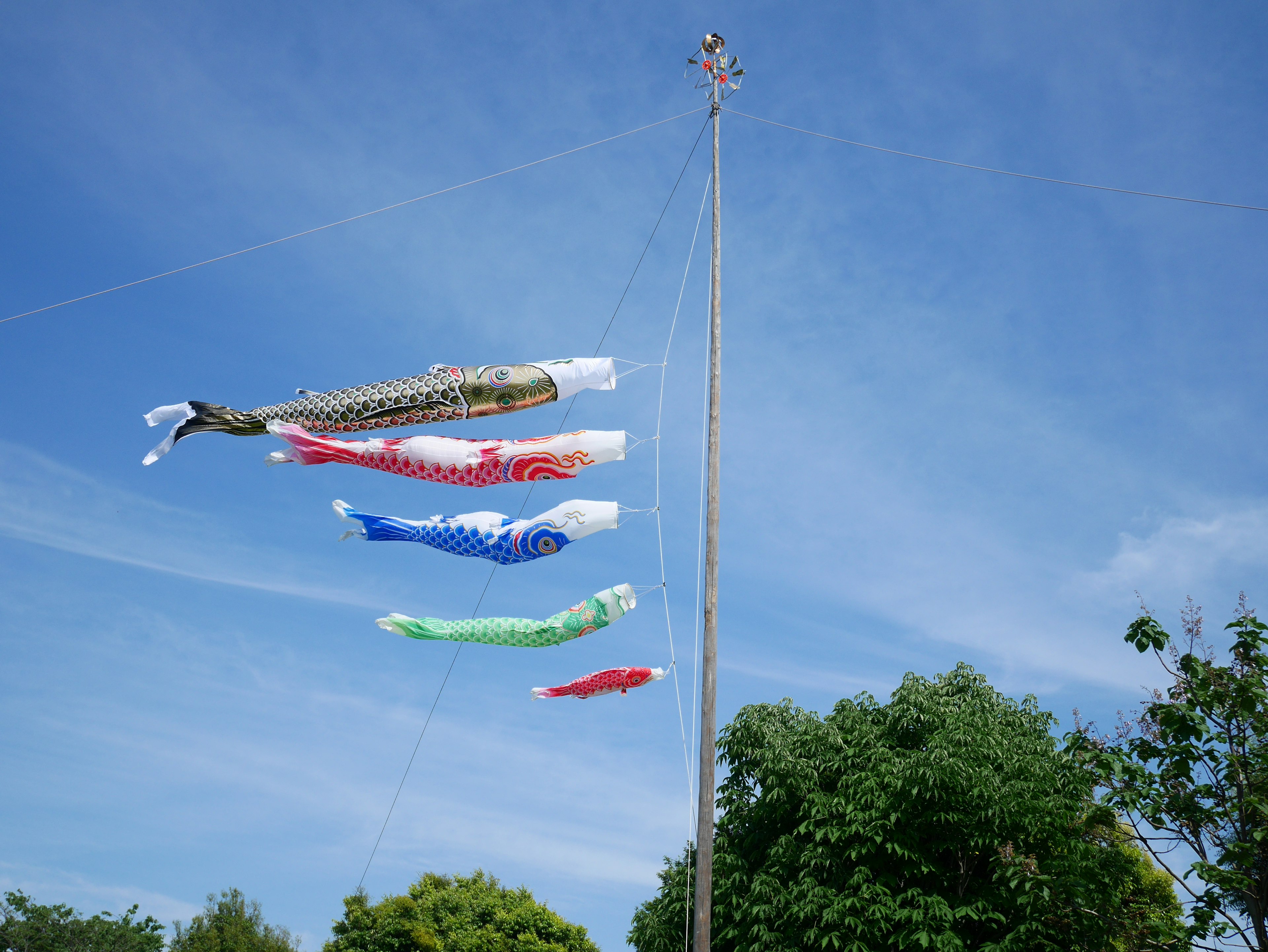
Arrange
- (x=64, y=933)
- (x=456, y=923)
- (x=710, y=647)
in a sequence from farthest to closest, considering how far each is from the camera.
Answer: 1. (x=64, y=933)
2. (x=456, y=923)
3. (x=710, y=647)

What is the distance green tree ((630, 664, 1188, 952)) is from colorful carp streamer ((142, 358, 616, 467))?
20.3 ft

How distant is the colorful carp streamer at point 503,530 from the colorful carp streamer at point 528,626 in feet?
2.28

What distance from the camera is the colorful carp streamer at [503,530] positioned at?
9.62 m

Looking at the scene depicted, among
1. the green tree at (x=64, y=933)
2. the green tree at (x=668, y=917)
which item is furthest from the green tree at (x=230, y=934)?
the green tree at (x=668, y=917)

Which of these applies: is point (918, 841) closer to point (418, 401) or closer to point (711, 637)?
point (711, 637)

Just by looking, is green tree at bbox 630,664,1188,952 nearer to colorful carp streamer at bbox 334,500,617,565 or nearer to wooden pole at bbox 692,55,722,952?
wooden pole at bbox 692,55,722,952

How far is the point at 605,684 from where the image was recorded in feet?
33.1

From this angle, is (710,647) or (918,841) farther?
(918,841)

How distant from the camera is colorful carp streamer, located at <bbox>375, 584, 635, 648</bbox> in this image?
32.0 feet

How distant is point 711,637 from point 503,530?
8.48ft

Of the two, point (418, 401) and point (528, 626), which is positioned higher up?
point (418, 401)

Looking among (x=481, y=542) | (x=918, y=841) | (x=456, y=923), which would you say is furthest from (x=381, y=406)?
(x=456, y=923)

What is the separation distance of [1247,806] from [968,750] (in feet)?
11.6

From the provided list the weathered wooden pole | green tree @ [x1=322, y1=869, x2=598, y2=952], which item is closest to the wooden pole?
the weathered wooden pole
